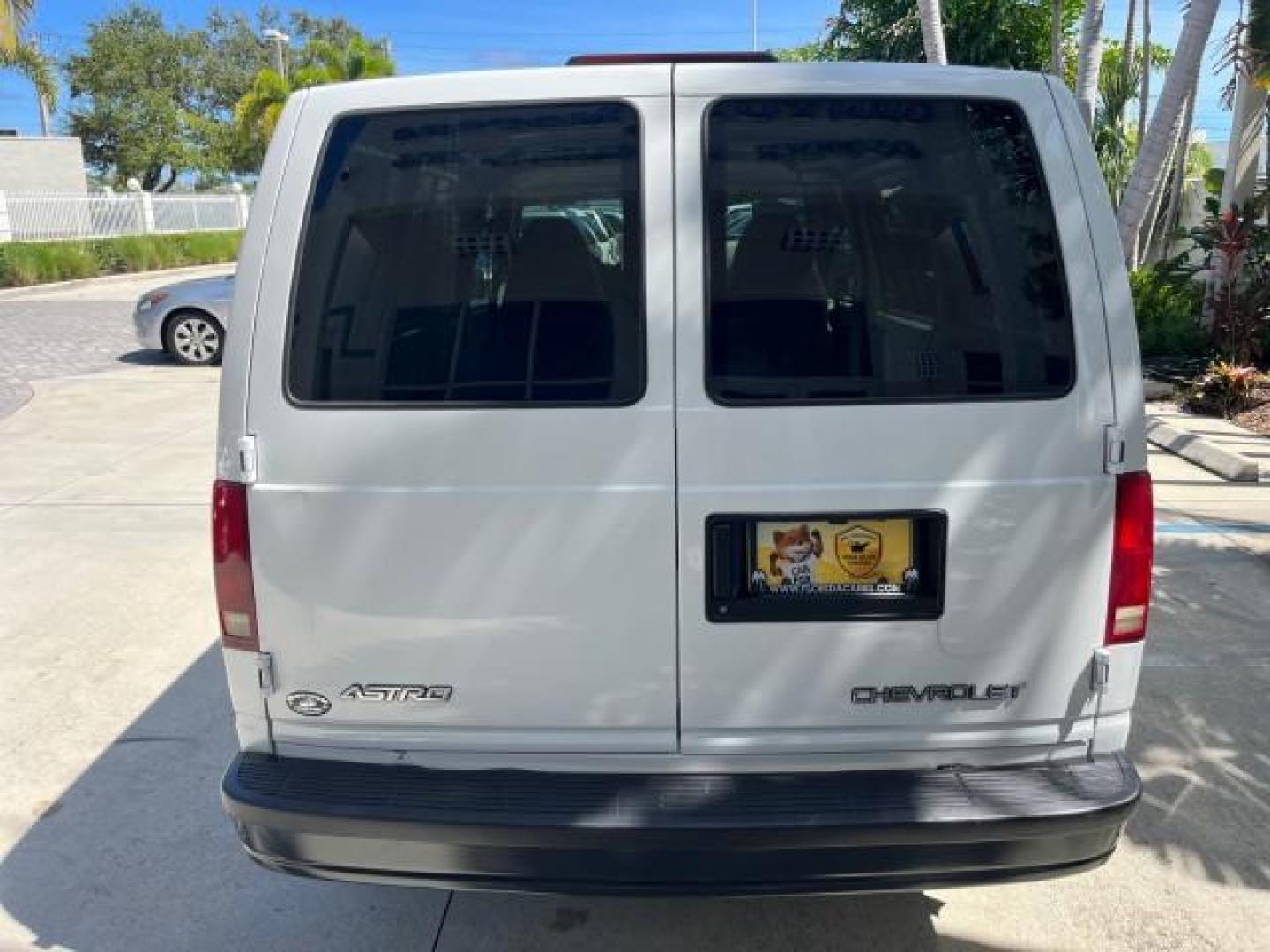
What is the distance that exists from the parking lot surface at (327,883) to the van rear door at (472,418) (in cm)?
82

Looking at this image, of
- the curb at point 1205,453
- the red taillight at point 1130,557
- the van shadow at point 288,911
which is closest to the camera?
the red taillight at point 1130,557

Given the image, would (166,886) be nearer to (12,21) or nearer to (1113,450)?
(1113,450)

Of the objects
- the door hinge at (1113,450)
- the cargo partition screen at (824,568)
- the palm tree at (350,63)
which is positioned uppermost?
the palm tree at (350,63)

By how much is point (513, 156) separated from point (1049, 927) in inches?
96.1

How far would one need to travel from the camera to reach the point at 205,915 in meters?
2.94

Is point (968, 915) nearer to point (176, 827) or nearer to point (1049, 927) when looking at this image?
point (1049, 927)

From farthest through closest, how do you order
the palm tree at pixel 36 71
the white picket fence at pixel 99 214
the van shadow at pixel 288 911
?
the palm tree at pixel 36 71
the white picket fence at pixel 99 214
the van shadow at pixel 288 911

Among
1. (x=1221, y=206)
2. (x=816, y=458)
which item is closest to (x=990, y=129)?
(x=816, y=458)

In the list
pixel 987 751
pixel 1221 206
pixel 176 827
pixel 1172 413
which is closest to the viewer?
pixel 987 751

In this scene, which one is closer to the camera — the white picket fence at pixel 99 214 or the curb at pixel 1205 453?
the curb at pixel 1205 453

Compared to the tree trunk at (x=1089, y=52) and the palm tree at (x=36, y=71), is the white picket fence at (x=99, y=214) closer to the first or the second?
the palm tree at (x=36, y=71)

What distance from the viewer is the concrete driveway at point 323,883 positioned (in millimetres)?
2852

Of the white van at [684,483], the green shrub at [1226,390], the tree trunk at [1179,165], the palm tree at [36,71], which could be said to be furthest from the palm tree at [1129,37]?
the palm tree at [36,71]

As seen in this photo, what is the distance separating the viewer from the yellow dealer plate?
7.49 ft
